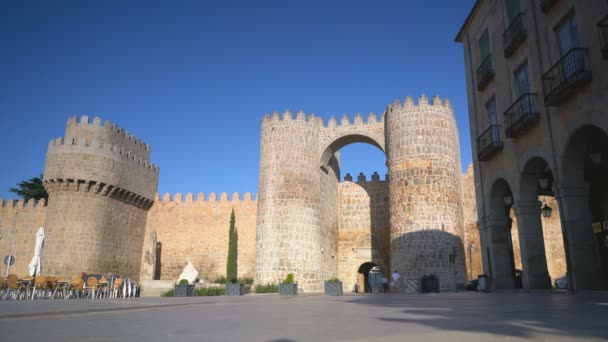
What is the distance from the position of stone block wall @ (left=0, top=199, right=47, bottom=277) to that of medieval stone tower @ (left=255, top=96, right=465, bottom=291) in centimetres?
1558

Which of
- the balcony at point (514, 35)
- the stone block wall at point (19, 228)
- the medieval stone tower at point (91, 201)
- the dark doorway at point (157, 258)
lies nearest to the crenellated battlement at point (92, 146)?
the medieval stone tower at point (91, 201)

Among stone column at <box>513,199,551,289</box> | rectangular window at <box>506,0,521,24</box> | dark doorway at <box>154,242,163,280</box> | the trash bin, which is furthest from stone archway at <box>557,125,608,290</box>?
dark doorway at <box>154,242,163,280</box>

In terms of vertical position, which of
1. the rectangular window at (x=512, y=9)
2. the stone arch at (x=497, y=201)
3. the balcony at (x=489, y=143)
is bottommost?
the stone arch at (x=497, y=201)

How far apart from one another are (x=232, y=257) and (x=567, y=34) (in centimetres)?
2062

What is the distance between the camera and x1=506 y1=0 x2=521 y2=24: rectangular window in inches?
417

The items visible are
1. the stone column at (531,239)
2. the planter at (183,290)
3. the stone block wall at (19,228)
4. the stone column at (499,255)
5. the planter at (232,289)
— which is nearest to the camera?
the stone column at (531,239)

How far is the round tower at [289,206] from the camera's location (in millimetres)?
21266

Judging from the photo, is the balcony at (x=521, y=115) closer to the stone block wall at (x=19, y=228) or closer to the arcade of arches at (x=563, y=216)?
the arcade of arches at (x=563, y=216)

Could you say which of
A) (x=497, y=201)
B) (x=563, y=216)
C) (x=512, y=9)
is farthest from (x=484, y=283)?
(x=512, y=9)

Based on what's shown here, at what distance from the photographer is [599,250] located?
1198cm

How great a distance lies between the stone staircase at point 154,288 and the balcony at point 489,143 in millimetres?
15729

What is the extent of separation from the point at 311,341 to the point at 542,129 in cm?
816

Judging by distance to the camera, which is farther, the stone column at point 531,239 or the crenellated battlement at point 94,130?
the crenellated battlement at point 94,130

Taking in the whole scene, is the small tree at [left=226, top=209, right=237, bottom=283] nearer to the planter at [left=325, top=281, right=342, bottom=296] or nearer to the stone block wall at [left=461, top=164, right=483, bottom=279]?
the planter at [left=325, top=281, right=342, bottom=296]
